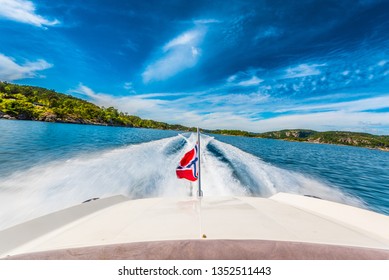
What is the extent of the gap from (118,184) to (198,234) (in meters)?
5.15

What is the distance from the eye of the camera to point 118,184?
607cm

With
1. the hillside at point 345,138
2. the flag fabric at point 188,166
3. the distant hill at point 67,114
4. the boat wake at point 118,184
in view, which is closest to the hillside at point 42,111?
the distant hill at point 67,114

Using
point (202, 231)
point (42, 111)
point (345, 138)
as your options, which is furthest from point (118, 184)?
point (345, 138)

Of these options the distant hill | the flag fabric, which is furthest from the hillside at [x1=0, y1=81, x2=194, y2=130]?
the flag fabric

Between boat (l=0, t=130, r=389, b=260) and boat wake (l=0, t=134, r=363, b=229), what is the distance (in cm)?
261

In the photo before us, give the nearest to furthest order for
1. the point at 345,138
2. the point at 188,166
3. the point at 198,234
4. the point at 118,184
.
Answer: the point at 198,234 → the point at 188,166 → the point at 118,184 → the point at 345,138

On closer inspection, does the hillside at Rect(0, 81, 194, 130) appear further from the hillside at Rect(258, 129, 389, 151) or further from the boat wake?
the hillside at Rect(258, 129, 389, 151)

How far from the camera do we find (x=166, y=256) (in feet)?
4.37

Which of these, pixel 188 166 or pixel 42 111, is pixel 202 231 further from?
pixel 42 111

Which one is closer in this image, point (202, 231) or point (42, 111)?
point (202, 231)

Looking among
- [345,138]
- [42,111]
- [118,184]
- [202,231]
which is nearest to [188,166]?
[202,231]

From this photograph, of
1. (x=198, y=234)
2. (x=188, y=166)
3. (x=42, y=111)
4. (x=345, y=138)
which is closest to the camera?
(x=198, y=234)

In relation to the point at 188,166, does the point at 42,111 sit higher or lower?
higher

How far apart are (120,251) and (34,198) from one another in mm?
4465
